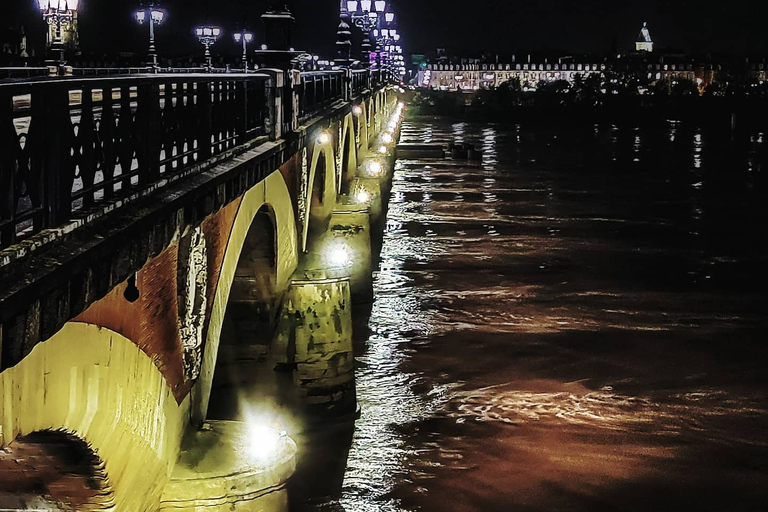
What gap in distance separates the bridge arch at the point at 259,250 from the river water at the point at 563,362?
90.4 inches

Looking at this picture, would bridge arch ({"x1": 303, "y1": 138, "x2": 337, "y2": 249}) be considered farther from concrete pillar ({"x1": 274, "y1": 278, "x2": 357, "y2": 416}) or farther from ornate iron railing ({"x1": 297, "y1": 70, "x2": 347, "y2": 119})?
concrete pillar ({"x1": 274, "y1": 278, "x2": 357, "y2": 416})

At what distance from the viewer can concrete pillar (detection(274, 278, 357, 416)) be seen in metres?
14.4

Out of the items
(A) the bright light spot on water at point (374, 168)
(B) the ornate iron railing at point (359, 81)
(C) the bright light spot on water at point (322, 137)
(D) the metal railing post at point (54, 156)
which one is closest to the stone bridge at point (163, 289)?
(D) the metal railing post at point (54, 156)

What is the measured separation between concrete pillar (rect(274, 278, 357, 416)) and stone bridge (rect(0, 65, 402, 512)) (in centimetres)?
2

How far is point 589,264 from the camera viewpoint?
1149 inches

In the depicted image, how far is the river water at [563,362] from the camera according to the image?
43.6ft

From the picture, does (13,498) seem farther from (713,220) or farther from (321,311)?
(713,220)

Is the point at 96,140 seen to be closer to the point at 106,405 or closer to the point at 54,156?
the point at 54,156

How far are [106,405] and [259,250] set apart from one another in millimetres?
8650

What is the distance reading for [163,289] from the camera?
298 inches

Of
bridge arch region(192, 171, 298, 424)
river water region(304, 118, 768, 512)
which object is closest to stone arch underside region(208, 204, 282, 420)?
bridge arch region(192, 171, 298, 424)

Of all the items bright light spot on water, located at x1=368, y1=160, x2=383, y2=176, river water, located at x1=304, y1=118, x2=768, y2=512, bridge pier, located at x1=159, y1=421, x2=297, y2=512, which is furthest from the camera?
bright light spot on water, located at x1=368, y1=160, x2=383, y2=176

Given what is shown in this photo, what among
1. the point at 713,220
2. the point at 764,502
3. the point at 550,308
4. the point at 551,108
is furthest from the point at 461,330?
the point at 551,108

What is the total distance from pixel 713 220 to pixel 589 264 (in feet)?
38.3
